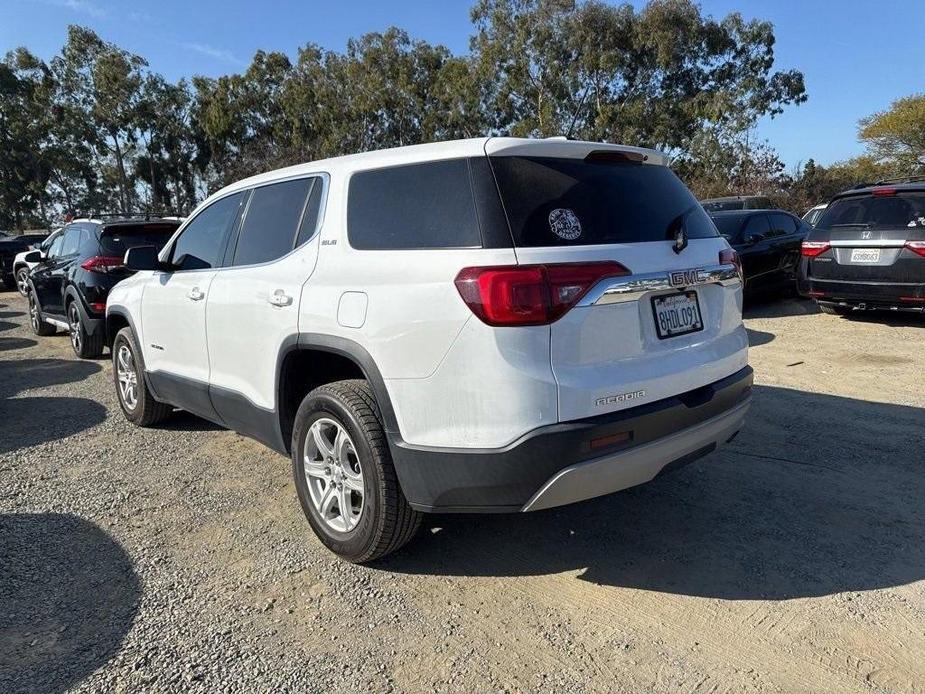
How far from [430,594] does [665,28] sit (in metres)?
35.8

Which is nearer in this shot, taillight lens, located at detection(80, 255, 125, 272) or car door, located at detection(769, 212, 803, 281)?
taillight lens, located at detection(80, 255, 125, 272)

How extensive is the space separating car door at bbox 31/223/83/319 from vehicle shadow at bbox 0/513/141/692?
5.50 metres

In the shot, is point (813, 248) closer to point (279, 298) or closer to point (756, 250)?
point (756, 250)

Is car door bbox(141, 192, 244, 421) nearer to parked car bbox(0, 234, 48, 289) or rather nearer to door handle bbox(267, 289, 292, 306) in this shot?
door handle bbox(267, 289, 292, 306)

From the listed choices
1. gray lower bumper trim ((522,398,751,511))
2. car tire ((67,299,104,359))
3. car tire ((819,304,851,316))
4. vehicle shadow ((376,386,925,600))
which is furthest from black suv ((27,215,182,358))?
car tire ((819,304,851,316))

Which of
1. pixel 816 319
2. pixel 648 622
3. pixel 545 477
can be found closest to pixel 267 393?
pixel 545 477

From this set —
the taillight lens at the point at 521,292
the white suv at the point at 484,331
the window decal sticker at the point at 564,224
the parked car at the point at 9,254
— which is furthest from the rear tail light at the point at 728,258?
the parked car at the point at 9,254

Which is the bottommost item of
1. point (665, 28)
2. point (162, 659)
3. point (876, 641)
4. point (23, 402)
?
point (876, 641)

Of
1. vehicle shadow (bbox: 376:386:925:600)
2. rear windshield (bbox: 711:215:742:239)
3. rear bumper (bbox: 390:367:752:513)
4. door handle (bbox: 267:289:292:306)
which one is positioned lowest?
vehicle shadow (bbox: 376:386:925:600)

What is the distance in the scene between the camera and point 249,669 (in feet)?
7.89

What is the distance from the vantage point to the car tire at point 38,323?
Answer: 950cm

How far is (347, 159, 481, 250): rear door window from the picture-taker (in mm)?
2604

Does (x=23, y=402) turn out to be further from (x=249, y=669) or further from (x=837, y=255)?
(x=837, y=255)

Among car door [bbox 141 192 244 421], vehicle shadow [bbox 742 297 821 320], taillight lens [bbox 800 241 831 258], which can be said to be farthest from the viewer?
vehicle shadow [bbox 742 297 821 320]
